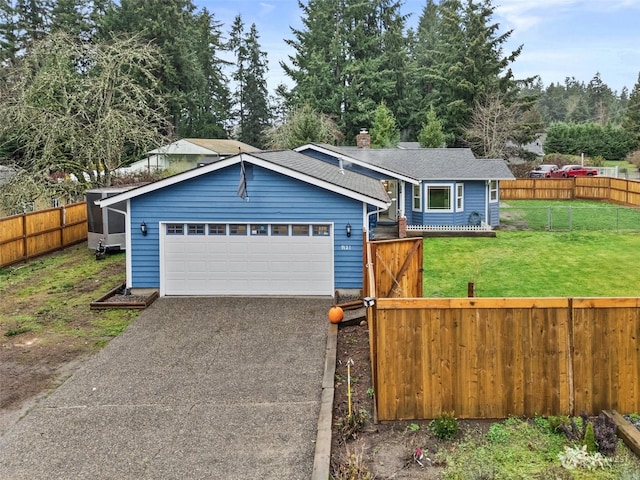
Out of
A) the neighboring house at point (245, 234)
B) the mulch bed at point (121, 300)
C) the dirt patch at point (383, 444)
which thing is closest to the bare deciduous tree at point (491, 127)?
the neighboring house at point (245, 234)

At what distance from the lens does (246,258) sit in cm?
1370

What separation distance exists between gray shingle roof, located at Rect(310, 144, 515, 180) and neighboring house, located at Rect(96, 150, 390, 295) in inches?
377

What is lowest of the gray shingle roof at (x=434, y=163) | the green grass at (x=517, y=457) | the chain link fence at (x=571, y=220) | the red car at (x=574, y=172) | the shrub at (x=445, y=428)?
the green grass at (x=517, y=457)

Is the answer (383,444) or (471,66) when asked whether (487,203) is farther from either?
(471,66)

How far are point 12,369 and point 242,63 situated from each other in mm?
60539

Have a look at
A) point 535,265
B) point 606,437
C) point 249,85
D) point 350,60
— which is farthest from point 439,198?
point 249,85

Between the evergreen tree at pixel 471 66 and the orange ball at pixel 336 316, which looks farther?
the evergreen tree at pixel 471 66

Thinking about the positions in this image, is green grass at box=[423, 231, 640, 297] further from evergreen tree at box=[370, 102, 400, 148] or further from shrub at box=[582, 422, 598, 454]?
evergreen tree at box=[370, 102, 400, 148]

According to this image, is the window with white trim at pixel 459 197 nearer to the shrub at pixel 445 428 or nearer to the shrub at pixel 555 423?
the shrub at pixel 555 423

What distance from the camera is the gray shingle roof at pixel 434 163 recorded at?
916 inches

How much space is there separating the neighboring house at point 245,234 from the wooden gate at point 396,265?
2115 millimetres

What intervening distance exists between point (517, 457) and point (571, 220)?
2127 centimetres

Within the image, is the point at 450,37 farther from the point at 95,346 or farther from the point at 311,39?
the point at 95,346

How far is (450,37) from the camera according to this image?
48.2m
